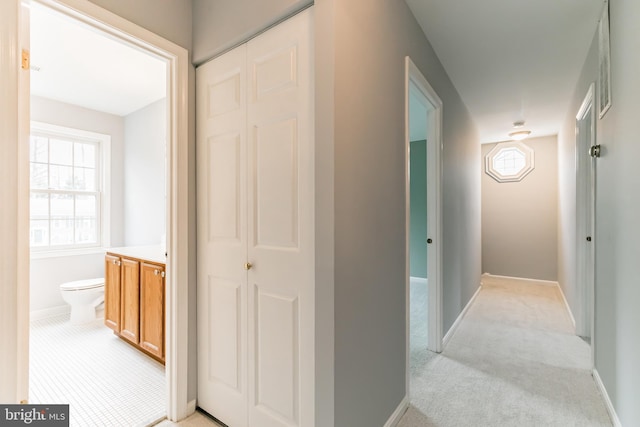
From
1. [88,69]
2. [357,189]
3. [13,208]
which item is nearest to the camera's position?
[13,208]

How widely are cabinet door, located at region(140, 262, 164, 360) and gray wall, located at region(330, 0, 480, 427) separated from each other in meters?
1.55

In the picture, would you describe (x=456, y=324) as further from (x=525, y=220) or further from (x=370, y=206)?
(x=525, y=220)

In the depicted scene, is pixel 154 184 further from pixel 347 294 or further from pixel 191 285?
pixel 347 294

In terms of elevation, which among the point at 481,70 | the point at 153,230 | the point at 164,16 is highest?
the point at 481,70

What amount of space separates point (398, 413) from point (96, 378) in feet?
6.93

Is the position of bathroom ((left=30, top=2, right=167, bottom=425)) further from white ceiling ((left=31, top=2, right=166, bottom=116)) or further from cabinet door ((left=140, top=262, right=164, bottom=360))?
cabinet door ((left=140, top=262, right=164, bottom=360))

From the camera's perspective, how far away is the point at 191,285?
5.80 feet

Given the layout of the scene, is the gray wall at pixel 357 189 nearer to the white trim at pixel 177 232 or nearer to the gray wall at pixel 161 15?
the gray wall at pixel 161 15

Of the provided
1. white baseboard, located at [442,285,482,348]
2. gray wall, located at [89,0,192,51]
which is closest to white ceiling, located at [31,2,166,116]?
gray wall, located at [89,0,192,51]

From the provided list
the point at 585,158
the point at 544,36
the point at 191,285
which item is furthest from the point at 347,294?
the point at 585,158

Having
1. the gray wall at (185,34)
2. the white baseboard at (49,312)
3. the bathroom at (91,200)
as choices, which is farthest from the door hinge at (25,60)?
the white baseboard at (49,312)

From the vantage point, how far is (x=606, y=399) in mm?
1810

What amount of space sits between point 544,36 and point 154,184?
408cm

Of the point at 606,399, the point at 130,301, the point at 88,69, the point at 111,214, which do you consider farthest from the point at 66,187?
the point at 606,399
